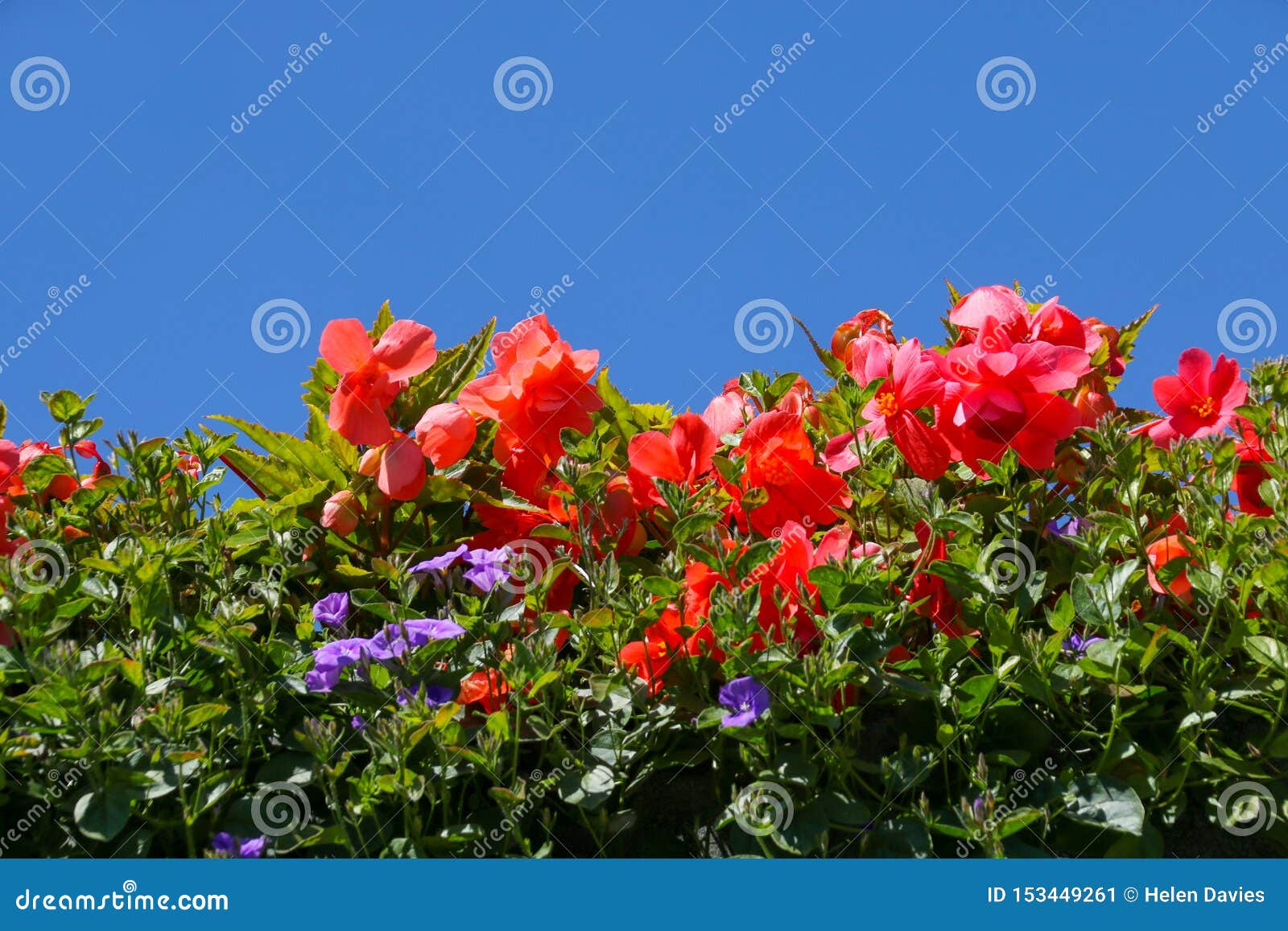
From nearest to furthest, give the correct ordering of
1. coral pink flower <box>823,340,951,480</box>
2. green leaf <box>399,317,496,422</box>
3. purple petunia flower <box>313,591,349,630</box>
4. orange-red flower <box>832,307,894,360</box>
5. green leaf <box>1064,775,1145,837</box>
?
green leaf <box>1064,775,1145,837</box>
purple petunia flower <box>313,591,349,630</box>
coral pink flower <box>823,340,951,480</box>
green leaf <box>399,317,496,422</box>
orange-red flower <box>832,307,894,360</box>

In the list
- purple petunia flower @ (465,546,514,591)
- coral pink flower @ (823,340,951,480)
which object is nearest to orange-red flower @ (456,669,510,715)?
purple petunia flower @ (465,546,514,591)

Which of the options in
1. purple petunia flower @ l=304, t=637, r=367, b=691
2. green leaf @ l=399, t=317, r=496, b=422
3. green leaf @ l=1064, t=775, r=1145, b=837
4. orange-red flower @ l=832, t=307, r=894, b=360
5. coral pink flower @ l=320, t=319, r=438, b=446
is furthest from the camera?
orange-red flower @ l=832, t=307, r=894, b=360

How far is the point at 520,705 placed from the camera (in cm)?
169

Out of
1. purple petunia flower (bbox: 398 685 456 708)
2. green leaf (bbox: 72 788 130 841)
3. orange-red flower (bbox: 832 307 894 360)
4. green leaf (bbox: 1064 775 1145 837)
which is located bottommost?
green leaf (bbox: 1064 775 1145 837)

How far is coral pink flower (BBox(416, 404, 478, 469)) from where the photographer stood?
2164 millimetres

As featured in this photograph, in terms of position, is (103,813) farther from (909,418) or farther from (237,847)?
(909,418)

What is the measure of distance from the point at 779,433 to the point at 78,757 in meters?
1.29

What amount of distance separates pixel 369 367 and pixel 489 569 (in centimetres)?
53

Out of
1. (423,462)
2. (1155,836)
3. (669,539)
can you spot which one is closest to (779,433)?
(669,539)

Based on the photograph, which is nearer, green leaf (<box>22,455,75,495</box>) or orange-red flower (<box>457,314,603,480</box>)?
orange-red flower (<box>457,314,603,480</box>)

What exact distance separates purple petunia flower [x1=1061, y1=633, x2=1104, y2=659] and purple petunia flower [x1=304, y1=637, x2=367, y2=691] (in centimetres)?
112

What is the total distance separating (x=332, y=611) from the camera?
195cm

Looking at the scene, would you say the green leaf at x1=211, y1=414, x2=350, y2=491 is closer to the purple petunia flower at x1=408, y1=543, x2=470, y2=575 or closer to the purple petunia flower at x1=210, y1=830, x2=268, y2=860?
the purple petunia flower at x1=408, y1=543, x2=470, y2=575

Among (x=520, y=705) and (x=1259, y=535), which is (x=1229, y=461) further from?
(x=520, y=705)
